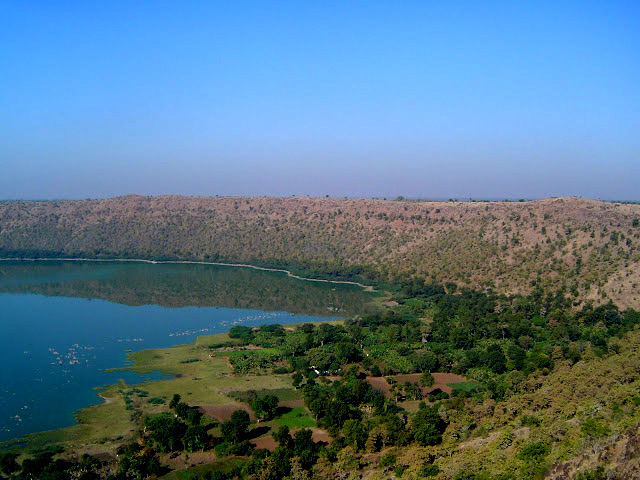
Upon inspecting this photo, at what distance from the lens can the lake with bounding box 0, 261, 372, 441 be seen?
3941cm

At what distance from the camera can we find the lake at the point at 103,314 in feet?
129

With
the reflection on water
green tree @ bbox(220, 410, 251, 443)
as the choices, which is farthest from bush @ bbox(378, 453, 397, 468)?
the reflection on water

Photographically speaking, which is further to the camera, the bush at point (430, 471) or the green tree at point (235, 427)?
the green tree at point (235, 427)

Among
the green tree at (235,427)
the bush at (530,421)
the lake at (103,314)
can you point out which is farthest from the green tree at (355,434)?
the lake at (103,314)

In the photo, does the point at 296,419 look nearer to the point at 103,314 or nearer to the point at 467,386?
the point at 467,386

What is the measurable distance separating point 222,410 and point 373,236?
71.3m

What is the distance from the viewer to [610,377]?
2988 cm

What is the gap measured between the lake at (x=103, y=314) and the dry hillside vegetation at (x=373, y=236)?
10.1 meters

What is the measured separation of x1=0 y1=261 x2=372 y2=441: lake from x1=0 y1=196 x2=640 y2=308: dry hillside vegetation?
10.1m

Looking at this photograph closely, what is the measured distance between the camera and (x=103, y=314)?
6494 centimetres

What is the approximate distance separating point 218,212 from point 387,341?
8303cm

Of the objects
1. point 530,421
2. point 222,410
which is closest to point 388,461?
point 530,421

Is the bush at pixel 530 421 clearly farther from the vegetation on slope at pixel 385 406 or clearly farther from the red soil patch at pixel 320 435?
the red soil patch at pixel 320 435

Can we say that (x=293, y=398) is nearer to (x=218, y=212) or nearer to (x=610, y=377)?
(x=610, y=377)
